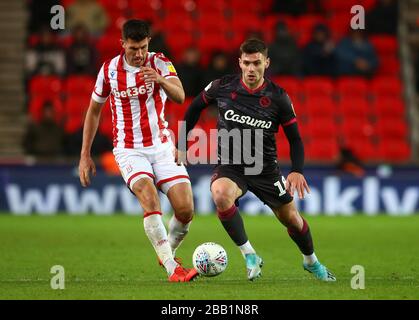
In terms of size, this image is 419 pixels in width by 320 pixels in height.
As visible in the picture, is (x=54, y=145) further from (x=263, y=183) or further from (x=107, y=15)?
(x=263, y=183)

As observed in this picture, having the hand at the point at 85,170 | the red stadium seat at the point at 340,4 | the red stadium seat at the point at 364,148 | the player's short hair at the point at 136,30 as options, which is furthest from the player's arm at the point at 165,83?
the red stadium seat at the point at 340,4

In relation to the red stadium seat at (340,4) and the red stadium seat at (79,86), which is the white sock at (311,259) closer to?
the red stadium seat at (79,86)

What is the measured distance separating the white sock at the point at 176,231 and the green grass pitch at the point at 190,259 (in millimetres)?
310

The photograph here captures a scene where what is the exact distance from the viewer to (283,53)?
18.0m

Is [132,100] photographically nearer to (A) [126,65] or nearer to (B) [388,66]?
(A) [126,65]

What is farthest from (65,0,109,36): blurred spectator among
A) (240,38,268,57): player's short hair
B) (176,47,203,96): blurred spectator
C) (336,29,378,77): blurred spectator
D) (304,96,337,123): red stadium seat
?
(240,38,268,57): player's short hair

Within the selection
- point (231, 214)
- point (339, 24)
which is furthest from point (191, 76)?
point (231, 214)

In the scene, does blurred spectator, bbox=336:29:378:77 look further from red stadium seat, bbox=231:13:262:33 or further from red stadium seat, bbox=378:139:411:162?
red stadium seat, bbox=231:13:262:33

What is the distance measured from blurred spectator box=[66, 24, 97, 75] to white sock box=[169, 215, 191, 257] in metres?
9.05

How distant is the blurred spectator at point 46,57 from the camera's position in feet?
58.1

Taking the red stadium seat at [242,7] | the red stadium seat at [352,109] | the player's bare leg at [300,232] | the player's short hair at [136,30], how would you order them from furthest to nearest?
1. the red stadium seat at [242,7]
2. the red stadium seat at [352,109]
3. the player's bare leg at [300,232]
4. the player's short hair at [136,30]

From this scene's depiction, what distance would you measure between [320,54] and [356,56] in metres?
0.81

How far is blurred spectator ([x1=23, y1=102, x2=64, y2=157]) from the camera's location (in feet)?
53.9

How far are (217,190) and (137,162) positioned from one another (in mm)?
799
